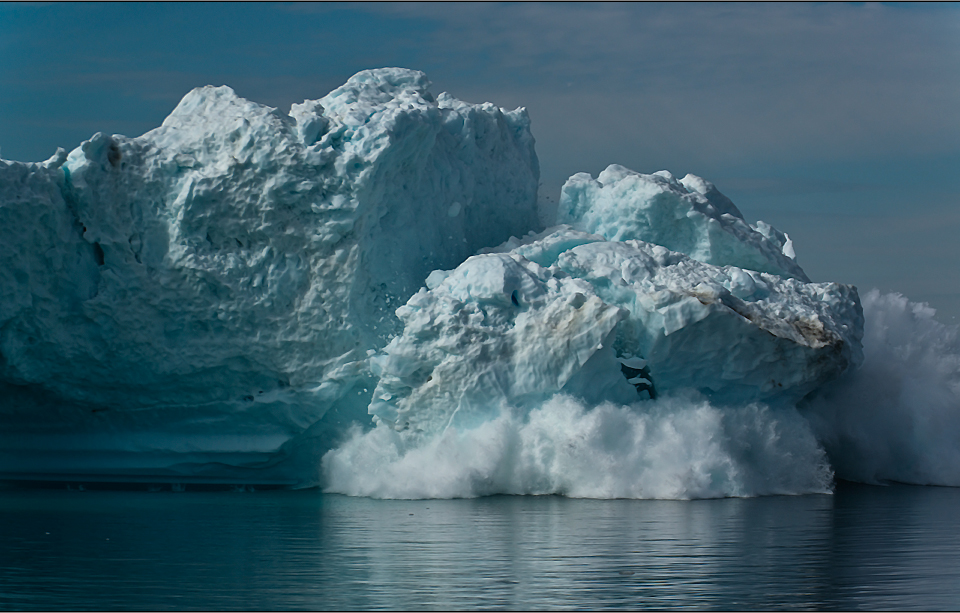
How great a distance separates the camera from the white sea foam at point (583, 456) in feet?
54.6

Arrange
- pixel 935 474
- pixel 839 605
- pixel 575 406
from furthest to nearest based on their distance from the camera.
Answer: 1. pixel 935 474
2. pixel 575 406
3. pixel 839 605

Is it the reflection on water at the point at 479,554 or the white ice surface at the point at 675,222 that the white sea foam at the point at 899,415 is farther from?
the reflection on water at the point at 479,554

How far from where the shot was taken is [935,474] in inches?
795

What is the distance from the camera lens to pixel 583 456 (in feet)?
54.4

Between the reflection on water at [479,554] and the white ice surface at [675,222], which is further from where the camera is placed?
the white ice surface at [675,222]

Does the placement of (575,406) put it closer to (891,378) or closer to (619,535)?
(619,535)

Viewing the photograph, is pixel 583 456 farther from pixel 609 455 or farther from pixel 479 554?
pixel 479 554

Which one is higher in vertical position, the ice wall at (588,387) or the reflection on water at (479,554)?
the ice wall at (588,387)

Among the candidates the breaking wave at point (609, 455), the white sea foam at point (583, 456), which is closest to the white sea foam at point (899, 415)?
the breaking wave at point (609, 455)

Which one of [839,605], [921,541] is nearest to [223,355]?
[921,541]

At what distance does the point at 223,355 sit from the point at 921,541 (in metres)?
11.0

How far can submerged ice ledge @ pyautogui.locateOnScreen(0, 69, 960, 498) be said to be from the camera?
55.3 feet

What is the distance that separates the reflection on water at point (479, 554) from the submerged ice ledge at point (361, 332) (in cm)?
141

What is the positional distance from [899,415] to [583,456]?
720 centimetres
